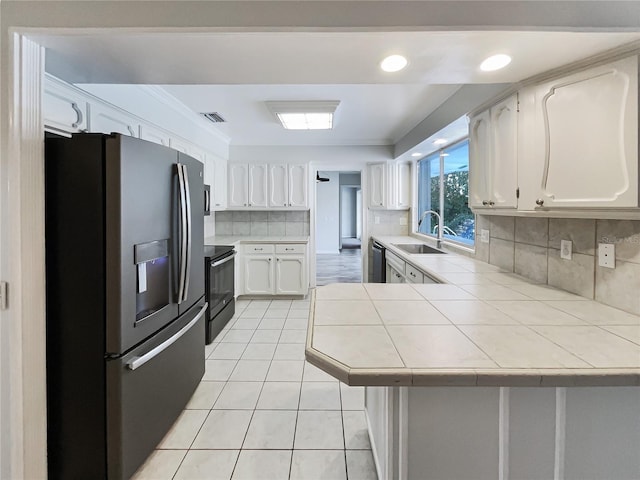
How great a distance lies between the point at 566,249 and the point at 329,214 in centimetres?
823

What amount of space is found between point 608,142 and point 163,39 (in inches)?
Answer: 75.1

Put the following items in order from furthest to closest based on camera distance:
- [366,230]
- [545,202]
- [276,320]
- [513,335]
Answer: [366,230] → [276,320] → [545,202] → [513,335]

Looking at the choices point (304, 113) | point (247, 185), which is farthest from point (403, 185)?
point (247, 185)

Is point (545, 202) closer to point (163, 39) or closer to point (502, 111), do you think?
point (502, 111)

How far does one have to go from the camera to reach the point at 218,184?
4.54 m

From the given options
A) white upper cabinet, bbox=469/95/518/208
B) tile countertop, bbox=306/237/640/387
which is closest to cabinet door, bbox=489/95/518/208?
white upper cabinet, bbox=469/95/518/208

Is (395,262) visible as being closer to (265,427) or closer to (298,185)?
(298,185)

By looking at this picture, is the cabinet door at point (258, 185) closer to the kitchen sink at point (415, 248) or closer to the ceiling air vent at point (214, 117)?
the ceiling air vent at point (214, 117)

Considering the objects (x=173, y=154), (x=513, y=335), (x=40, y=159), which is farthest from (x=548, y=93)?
(x=40, y=159)

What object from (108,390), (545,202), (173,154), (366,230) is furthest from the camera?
(366,230)

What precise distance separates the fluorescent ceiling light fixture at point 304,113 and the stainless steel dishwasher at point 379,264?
1751 mm

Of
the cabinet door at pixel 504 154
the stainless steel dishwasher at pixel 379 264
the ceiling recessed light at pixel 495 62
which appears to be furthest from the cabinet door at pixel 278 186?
the ceiling recessed light at pixel 495 62

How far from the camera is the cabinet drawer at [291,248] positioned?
4668mm

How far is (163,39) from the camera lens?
4.51 ft
